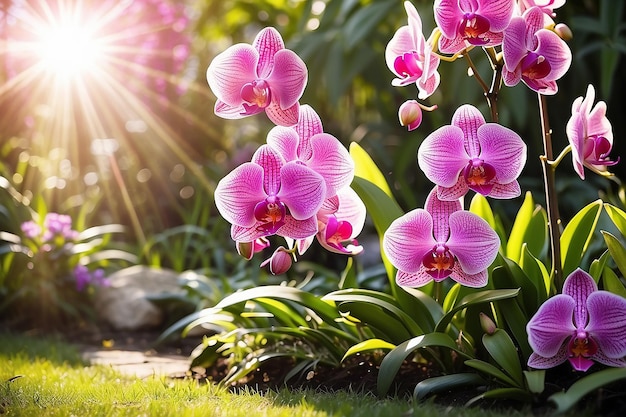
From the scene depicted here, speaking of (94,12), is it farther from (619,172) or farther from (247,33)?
(619,172)

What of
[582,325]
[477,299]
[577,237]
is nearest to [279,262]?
[477,299]

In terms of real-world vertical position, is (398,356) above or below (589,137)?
below

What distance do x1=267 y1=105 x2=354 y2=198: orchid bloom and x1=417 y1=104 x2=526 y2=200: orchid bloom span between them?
0.18 metres

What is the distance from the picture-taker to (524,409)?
162 centimetres

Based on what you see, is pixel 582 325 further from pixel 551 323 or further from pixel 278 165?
pixel 278 165

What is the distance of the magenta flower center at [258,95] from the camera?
5.59ft

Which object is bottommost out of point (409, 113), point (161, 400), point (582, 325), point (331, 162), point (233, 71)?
point (161, 400)

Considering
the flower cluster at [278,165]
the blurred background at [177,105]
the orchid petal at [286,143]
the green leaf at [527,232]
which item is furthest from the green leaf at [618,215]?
the blurred background at [177,105]

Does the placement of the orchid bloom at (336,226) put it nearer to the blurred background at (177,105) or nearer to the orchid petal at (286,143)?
the orchid petal at (286,143)

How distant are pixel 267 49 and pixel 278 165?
0.89 feet

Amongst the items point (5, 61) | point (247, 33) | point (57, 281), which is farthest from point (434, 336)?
point (247, 33)

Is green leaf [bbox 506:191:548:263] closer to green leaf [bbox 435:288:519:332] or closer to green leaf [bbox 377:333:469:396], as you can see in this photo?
green leaf [bbox 435:288:519:332]

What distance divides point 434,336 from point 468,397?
0.18 meters

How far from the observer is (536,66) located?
170 centimetres
